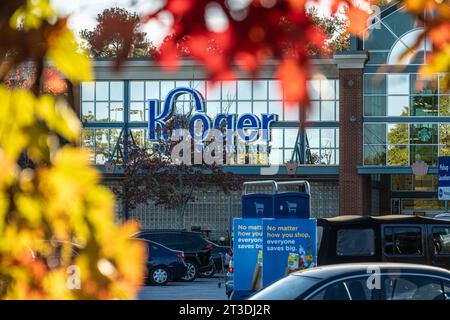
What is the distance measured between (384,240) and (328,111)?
108 feet

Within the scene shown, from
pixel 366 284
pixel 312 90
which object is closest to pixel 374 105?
pixel 366 284

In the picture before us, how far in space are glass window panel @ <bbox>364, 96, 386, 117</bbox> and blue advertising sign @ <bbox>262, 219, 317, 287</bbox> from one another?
31.0 metres

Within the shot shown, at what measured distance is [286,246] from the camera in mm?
15836

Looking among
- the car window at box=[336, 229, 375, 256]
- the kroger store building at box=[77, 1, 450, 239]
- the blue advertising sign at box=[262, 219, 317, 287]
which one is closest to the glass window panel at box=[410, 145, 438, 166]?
the kroger store building at box=[77, 1, 450, 239]

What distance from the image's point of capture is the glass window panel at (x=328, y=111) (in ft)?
160

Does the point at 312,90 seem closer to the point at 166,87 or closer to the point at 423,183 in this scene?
the point at 166,87

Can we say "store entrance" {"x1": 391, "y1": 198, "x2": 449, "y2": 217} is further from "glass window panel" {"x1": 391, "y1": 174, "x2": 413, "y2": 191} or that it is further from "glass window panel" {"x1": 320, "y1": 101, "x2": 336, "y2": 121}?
"glass window panel" {"x1": 320, "y1": 101, "x2": 336, "y2": 121}

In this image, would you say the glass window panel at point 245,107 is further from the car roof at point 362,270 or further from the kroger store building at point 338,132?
the car roof at point 362,270

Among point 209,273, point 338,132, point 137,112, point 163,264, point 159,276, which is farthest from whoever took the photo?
point 137,112


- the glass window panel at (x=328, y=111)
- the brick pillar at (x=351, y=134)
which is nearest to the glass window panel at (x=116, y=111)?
the glass window panel at (x=328, y=111)

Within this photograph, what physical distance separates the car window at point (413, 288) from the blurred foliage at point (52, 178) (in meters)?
6.19
